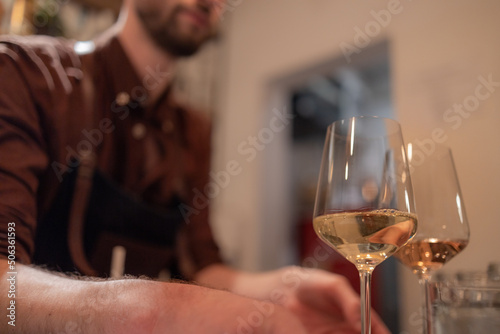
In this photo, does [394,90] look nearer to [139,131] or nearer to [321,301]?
[139,131]

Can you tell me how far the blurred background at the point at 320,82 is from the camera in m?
1.18

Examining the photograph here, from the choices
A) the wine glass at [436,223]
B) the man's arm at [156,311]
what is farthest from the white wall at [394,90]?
the man's arm at [156,311]

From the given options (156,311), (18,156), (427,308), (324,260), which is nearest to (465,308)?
(427,308)

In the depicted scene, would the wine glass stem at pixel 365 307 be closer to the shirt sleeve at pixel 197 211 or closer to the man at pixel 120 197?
the man at pixel 120 197

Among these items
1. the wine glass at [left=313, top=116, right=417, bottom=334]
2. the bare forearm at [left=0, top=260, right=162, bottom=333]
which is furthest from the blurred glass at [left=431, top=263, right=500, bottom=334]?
the bare forearm at [left=0, top=260, right=162, bottom=333]

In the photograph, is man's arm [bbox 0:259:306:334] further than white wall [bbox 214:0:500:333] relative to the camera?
No

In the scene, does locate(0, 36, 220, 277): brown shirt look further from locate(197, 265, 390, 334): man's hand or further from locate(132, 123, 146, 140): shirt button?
locate(197, 265, 390, 334): man's hand

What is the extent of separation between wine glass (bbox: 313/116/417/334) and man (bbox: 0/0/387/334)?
0.11 m

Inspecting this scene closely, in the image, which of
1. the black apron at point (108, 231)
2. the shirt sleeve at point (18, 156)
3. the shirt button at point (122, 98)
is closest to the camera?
the shirt sleeve at point (18, 156)

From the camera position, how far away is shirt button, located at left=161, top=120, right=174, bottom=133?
1.15m

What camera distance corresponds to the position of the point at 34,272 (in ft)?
1.87

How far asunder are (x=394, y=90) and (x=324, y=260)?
1.51 m

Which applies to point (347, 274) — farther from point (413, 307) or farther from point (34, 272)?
point (34, 272)

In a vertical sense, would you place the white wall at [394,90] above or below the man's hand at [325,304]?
above
